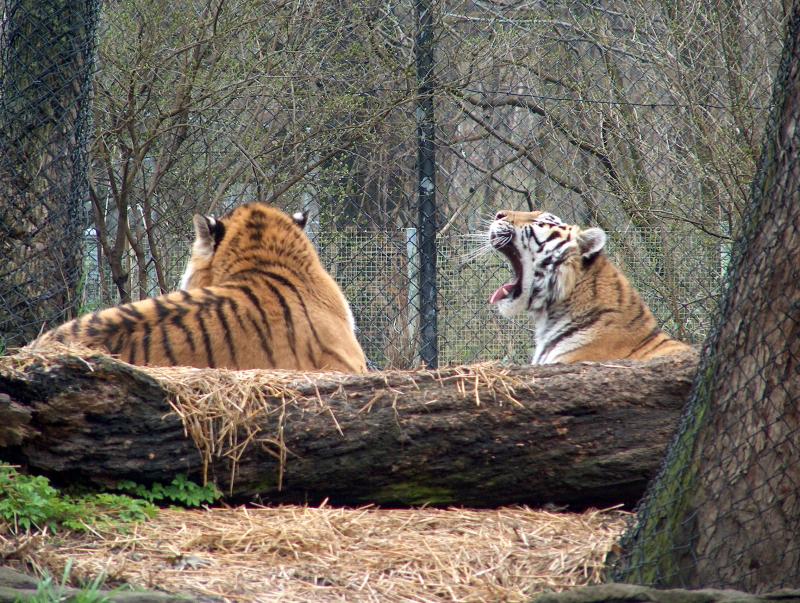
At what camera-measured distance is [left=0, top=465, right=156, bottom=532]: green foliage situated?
3.52 meters

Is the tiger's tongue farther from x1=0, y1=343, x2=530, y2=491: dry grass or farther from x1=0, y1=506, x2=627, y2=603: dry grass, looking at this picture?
x1=0, y1=506, x2=627, y2=603: dry grass

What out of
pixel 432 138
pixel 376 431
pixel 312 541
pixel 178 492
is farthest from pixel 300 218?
pixel 312 541

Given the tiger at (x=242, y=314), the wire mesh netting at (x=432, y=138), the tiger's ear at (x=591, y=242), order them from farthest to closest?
the wire mesh netting at (x=432, y=138) < the tiger's ear at (x=591, y=242) < the tiger at (x=242, y=314)

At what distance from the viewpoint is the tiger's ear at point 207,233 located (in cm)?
598

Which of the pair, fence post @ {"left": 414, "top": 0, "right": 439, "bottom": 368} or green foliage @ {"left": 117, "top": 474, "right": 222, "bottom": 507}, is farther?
fence post @ {"left": 414, "top": 0, "right": 439, "bottom": 368}

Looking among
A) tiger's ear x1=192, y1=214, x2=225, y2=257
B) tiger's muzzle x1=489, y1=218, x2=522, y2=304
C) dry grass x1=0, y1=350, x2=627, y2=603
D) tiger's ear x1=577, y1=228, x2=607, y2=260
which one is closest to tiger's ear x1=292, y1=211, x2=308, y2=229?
tiger's ear x1=192, y1=214, x2=225, y2=257

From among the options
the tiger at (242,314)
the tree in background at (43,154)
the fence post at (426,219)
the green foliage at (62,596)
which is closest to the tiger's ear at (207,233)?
the tiger at (242,314)

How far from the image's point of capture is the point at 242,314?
5.29m

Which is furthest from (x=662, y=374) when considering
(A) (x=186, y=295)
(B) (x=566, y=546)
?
(A) (x=186, y=295)

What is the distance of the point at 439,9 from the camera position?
7.59 meters

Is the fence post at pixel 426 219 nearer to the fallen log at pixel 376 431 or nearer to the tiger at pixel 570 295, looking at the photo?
the tiger at pixel 570 295

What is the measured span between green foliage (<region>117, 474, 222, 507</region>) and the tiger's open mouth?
2935 millimetres

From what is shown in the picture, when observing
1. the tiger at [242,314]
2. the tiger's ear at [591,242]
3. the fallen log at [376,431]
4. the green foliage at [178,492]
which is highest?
the tiger's ear at [591,242]

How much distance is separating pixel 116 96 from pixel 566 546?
17.6ft
